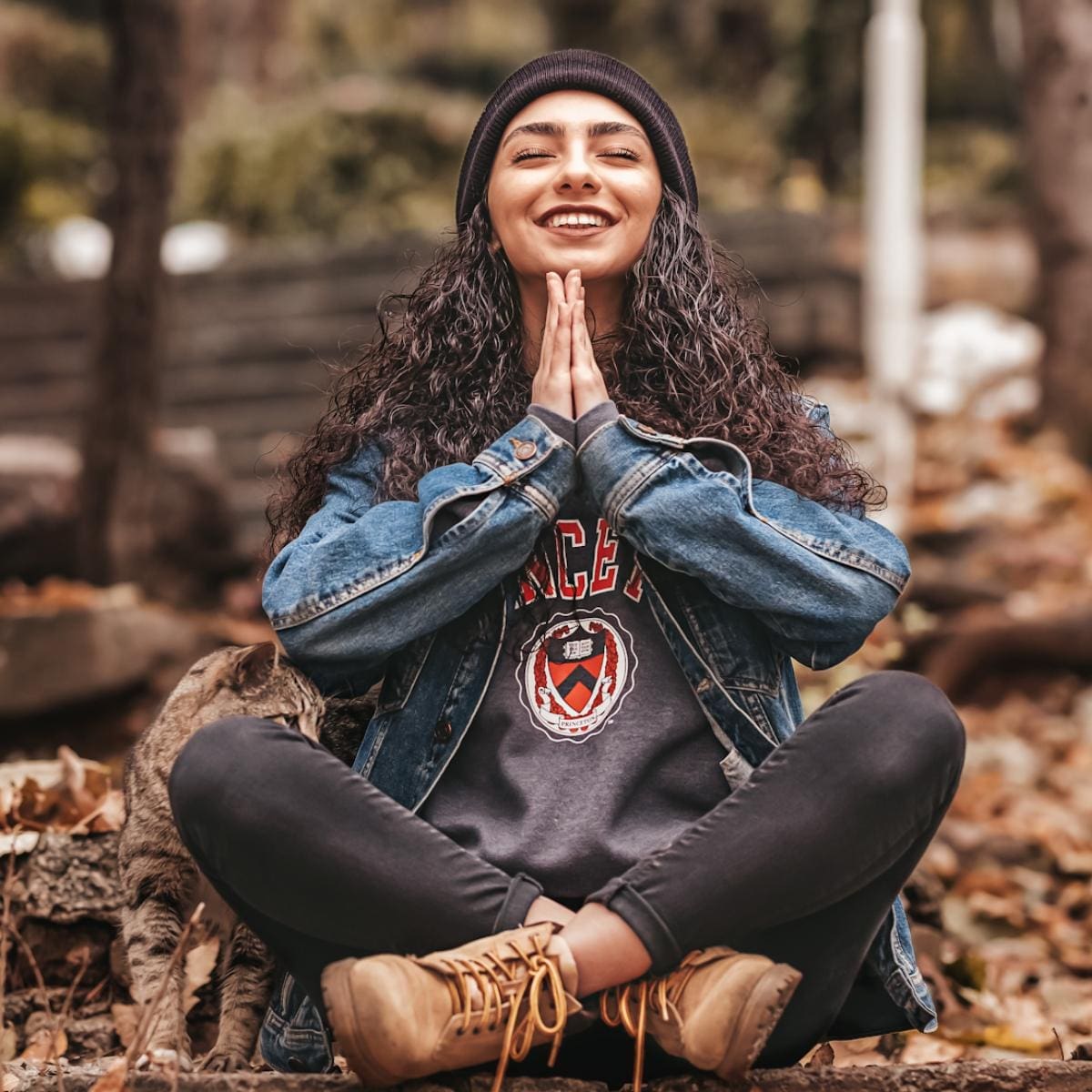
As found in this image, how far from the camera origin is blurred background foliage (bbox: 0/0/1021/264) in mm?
13156

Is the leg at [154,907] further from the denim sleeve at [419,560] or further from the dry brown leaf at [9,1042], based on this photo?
the denim sleeve at [419,560]

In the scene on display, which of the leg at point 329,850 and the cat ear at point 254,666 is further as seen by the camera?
the cat ear at point 254,666

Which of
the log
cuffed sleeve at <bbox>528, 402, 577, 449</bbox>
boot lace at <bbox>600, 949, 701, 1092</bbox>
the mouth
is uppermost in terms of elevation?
the mouth

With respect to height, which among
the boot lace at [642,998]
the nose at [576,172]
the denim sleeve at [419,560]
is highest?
the nose at [576,172]

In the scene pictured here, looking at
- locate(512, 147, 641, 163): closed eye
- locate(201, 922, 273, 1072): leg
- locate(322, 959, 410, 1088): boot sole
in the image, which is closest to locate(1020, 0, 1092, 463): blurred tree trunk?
locate(512, 147, 641, 163): closed eye

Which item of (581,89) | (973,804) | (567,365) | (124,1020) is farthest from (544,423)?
(973,804)

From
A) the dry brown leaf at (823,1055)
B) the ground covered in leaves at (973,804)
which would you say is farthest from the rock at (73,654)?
the dry brown leaf at (823,1055)

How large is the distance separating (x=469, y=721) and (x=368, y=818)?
0.34 metres

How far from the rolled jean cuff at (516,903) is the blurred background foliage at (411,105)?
5300mm

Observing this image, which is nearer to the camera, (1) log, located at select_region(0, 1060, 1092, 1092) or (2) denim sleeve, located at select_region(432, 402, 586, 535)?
(1) log, located at select_region(0, 1060, 1092, 1092)

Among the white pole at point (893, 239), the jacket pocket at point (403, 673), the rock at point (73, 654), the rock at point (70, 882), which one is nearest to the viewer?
the jacket pocket at point (403, 673)

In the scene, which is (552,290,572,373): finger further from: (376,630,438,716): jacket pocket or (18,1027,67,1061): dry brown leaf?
(18,1027,67,1061): dry brown leaf

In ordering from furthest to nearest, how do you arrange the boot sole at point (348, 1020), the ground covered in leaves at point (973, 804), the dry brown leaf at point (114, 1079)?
the ground covered in leaves at point (973, 804) → the dry brown leaf at point (114, 1079) → the boot sole at point (348, 1020)

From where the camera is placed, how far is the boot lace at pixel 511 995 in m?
2.20
